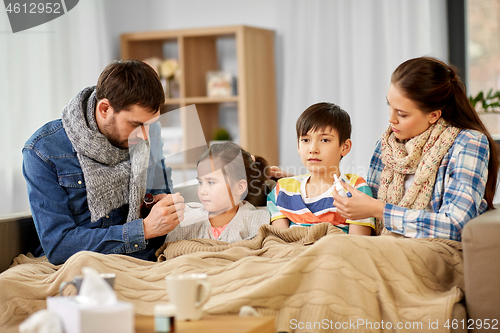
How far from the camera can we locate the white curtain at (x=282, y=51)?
9.05 ft

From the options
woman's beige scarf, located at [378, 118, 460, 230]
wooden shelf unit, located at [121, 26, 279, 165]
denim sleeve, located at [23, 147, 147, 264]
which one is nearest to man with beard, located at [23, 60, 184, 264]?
denim sleeve, located at [23, 147, 147, 264]

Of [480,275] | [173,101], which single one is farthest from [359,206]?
[173,101]

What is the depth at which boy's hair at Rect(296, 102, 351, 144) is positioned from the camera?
168cm

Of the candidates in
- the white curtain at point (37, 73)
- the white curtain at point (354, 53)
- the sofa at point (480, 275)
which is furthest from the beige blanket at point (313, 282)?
the white curtain at point (354, 53)

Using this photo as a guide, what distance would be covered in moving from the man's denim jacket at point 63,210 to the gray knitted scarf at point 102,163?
0.03 meters

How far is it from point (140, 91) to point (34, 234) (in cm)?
60

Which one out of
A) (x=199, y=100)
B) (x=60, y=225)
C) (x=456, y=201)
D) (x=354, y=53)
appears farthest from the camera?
(x=199, y=100)

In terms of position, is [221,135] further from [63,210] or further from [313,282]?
[313,282]

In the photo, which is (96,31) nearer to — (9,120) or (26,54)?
(26,54)

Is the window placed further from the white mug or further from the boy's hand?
the white mug

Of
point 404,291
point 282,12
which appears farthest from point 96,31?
point 404,291

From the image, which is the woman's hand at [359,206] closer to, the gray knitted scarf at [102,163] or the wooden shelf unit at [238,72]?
the gray knitted scarf at [102,163]

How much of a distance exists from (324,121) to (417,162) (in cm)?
32

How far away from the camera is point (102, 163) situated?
5.32ft
